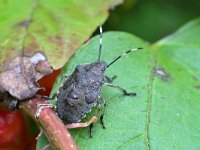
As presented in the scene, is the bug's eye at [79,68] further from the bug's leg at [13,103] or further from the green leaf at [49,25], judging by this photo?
the bug's leg at [13,103]

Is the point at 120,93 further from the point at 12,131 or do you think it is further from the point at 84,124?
the point at 12,131

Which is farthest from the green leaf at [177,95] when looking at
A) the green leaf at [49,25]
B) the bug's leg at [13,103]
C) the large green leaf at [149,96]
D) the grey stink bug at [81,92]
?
the bug's leg at [13,103]

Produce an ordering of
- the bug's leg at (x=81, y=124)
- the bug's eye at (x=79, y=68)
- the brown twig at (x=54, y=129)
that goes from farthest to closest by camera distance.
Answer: the bug's eye at (x=79, y=68)
the bug's leg at (x=81, y=124)
the brown twig at (x=54, y=129)

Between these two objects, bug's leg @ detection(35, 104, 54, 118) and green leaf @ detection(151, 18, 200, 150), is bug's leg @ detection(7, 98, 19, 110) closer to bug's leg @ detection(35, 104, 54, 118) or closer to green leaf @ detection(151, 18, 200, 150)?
bug's leg @ detection(35, 104, 54, 118)

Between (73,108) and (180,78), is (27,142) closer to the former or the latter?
(73,108)

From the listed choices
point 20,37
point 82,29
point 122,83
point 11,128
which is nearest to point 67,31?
point 82,29

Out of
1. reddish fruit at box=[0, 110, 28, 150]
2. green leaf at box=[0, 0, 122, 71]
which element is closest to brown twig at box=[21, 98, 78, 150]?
reddish fruit at box=[0, 110, 28, 150]
